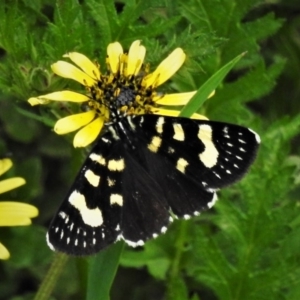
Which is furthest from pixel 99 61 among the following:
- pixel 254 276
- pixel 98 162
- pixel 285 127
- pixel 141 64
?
pixel 254 276

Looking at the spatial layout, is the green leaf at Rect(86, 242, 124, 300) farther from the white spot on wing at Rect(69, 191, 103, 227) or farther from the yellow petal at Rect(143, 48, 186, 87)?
the yellow petal at Rect(143, 48, 186, 87)

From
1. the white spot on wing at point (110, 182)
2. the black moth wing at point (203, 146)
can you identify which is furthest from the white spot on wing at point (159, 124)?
the white spot on wing at point (110, 182)

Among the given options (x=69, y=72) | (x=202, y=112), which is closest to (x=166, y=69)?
(x=69, y=72)

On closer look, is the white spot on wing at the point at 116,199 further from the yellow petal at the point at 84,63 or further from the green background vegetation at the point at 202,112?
the yellow petal at the point at 84,63

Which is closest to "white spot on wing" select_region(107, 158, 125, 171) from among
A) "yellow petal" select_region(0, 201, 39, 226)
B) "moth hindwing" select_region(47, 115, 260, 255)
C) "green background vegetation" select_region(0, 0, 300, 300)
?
"moth hindwing" select_region(47, 115, 260, 255)

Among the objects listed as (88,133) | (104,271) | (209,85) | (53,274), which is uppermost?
(209,85)

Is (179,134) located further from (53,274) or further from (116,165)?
(53,274)
